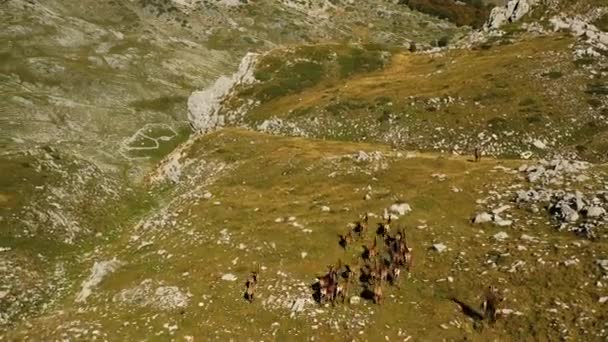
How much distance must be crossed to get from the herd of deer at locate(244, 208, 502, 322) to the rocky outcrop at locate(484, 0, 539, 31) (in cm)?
6412

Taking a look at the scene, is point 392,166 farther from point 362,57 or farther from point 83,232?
point 362,57

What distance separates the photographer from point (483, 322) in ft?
91.2

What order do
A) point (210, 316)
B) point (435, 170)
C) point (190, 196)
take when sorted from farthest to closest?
point (190, 196) → point (435, 170) → point (210, 316)

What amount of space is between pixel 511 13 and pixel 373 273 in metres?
72.8

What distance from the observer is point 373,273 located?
103 ft

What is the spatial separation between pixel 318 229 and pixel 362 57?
192 ft

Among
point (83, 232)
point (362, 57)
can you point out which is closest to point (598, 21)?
point (362, 57)

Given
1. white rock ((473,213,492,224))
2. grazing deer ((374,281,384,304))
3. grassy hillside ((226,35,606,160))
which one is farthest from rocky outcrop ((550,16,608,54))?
grazing deer ((374,281,384,304))

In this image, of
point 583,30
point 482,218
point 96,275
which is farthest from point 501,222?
point 583,30

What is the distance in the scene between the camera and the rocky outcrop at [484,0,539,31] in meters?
89.6

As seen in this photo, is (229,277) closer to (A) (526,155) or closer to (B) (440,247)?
(B) (440,247)

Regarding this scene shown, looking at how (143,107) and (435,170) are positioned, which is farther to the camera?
(143,107)

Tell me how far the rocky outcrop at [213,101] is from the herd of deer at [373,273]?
42.7m

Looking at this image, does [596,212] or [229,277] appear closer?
[596,212]
